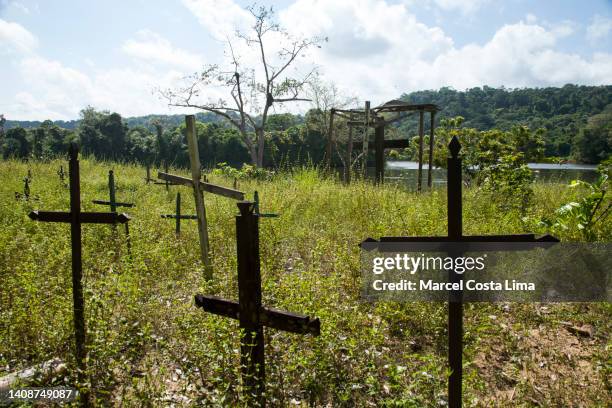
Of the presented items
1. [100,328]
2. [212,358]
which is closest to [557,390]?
[212,358]

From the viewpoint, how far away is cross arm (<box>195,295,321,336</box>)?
2547 millimetres

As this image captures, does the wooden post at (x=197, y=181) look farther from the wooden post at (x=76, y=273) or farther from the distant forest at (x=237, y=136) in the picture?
the distant forest at (x=237, y=136)

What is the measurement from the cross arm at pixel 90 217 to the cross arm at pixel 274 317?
1192 mm

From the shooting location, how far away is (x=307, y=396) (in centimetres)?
317

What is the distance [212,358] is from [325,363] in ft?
2.84

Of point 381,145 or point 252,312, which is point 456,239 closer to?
point 252,312

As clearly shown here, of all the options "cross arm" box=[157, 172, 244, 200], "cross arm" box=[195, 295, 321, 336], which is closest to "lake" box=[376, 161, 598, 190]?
"cross arm" box=[157, 172, 244, 200]

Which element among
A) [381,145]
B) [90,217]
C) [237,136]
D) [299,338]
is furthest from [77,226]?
[237,136]

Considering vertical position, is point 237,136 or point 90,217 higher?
point 237,136

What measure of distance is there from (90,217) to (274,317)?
214 cm

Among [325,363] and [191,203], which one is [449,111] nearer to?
[191,203]

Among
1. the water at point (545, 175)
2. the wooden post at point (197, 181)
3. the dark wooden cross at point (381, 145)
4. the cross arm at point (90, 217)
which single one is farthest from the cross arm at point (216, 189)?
the dark wooden cross at point (381, 145)

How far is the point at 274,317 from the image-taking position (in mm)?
2674

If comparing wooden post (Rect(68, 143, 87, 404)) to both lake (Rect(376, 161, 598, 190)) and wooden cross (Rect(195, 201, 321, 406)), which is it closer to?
wooden cross (Rect(195, 201, 321, 406))
